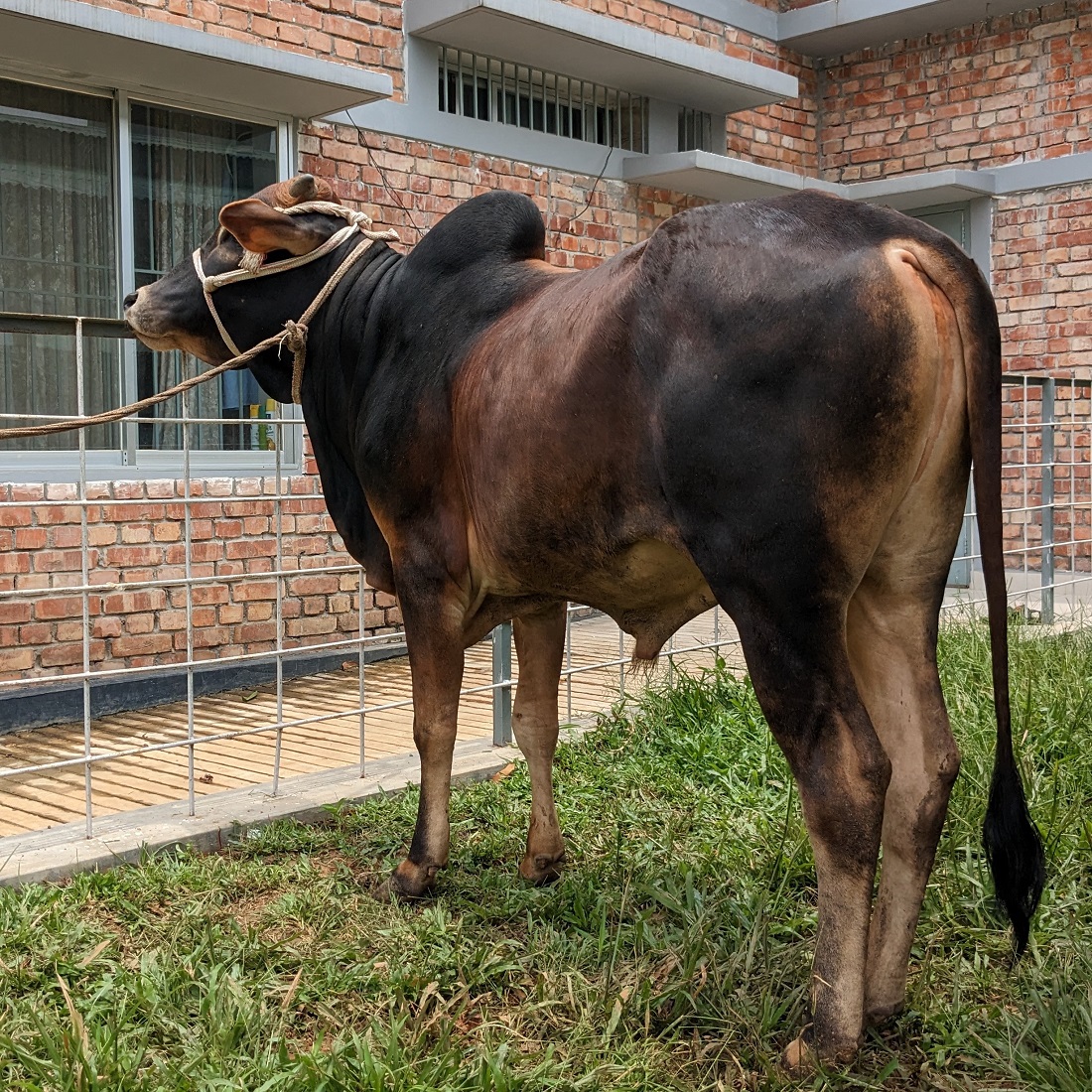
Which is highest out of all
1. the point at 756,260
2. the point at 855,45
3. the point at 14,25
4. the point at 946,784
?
the point at 855,45

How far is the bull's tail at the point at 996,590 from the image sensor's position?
2463mm

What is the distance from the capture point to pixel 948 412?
251 centimetres

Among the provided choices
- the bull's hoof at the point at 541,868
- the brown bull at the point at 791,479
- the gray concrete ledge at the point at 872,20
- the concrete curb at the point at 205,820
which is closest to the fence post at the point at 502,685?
the concrete curb at the point at 205,820

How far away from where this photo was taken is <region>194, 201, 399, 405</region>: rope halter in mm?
3814

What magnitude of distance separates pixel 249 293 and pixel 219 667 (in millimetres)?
3384

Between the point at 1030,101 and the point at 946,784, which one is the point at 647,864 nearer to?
the point at 946,784

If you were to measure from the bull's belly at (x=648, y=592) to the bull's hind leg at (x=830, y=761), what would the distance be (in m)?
0.37

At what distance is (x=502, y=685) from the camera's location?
5.20 m

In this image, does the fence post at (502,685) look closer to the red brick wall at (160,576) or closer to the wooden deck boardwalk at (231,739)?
the wooden deck boardwalk at (231,739)

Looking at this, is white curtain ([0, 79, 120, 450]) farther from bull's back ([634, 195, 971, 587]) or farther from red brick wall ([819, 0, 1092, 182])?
red brick wall ([819, 0, 1092, 182])

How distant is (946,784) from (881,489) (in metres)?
0.69

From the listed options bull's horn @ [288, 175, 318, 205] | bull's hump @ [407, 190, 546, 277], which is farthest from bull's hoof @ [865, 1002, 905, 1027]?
bull's horn @ [288, 175, 318, 205]

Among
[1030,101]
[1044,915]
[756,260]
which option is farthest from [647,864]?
[1030,101]

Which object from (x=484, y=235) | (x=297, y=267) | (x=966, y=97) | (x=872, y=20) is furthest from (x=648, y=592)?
(x=966, y=97)
